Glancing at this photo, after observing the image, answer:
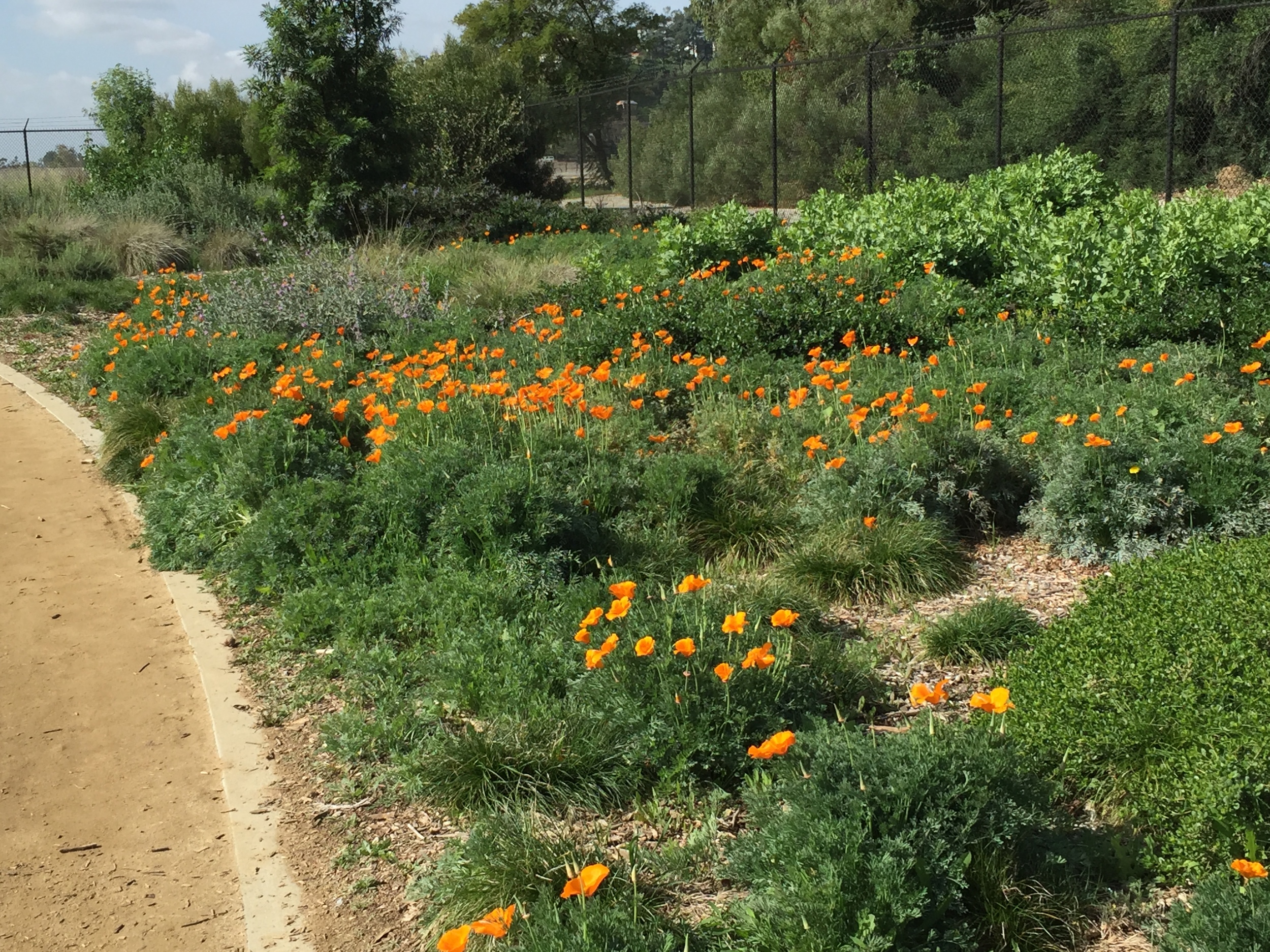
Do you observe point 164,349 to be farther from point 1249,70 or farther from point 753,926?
point 1249,70

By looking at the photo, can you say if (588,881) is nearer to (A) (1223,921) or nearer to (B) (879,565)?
(A) (1223,921)

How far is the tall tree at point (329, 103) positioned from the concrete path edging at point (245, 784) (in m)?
12.3

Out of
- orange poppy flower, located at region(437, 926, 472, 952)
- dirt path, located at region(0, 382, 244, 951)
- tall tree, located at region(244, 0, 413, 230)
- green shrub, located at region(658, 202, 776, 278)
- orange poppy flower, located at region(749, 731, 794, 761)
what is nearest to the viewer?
orange poppy flower, located at region(437, 926, 472, 952)

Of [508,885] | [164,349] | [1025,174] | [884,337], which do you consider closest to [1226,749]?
[508,885]

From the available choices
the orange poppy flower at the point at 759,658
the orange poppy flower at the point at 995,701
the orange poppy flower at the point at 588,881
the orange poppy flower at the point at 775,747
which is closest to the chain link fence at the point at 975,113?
the orange poppy flower at the point at 759,658

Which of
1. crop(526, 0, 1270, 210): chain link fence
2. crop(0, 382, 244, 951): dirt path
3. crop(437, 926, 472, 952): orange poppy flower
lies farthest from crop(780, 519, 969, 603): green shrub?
crop(526, 0, 1270, 210): chain link fence

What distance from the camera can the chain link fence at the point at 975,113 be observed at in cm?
2008

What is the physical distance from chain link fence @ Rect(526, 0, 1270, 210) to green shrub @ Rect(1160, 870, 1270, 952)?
13.2 metres

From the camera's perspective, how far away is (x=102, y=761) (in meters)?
A: 3.96

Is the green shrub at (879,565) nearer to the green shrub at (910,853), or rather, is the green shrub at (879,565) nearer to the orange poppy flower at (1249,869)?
the green shrub at (910,853)

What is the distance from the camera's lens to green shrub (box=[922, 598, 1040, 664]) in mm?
4059

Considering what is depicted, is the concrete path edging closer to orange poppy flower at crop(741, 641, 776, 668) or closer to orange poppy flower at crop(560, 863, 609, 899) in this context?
orange poppy flower at crop(560, 863, 609, 899)

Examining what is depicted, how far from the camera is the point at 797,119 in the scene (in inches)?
1051

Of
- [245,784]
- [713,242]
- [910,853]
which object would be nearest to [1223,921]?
[910,853]
